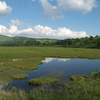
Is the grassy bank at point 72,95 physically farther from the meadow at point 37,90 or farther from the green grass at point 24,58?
the green grass at point 24,58

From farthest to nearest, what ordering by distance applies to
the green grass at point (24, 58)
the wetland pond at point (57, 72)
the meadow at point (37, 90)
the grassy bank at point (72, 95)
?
the green grass at point (24, 58) < the wetland pond at point (57, 72) < the meadow at point (37, 90) < the grassy bank at point (72, 95)

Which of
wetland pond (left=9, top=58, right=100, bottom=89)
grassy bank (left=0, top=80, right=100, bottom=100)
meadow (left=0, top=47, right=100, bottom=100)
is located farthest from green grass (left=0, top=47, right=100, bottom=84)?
grassy bank (left=0, top=80, right=100, bottom=100)

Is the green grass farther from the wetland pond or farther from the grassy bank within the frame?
the grassy bank

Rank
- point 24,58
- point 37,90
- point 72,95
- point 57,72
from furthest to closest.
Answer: point 24,58 < point 57,72 < point 37,90 < point 72,95

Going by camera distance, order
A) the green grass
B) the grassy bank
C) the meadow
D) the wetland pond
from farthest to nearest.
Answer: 1. the green grass
2. the wetland pond
3. the meadow
4. the grassy bank

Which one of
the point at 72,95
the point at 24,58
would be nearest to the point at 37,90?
the point at 72,95

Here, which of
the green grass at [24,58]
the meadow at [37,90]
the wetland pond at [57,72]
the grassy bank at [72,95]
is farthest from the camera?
the green grass at [24,58]

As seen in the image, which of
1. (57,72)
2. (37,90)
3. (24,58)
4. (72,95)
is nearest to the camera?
(72,95)

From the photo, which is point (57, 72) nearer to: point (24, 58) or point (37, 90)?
point (37, 90)

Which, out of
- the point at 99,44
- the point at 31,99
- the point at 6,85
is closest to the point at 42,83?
the point at 6,85

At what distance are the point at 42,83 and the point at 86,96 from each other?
17179 millimetres

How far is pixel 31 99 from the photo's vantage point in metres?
9.12

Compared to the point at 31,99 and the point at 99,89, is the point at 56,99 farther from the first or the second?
the point at 99,89

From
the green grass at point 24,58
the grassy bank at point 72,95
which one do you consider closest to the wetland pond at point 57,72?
the green grass at point 24,58
